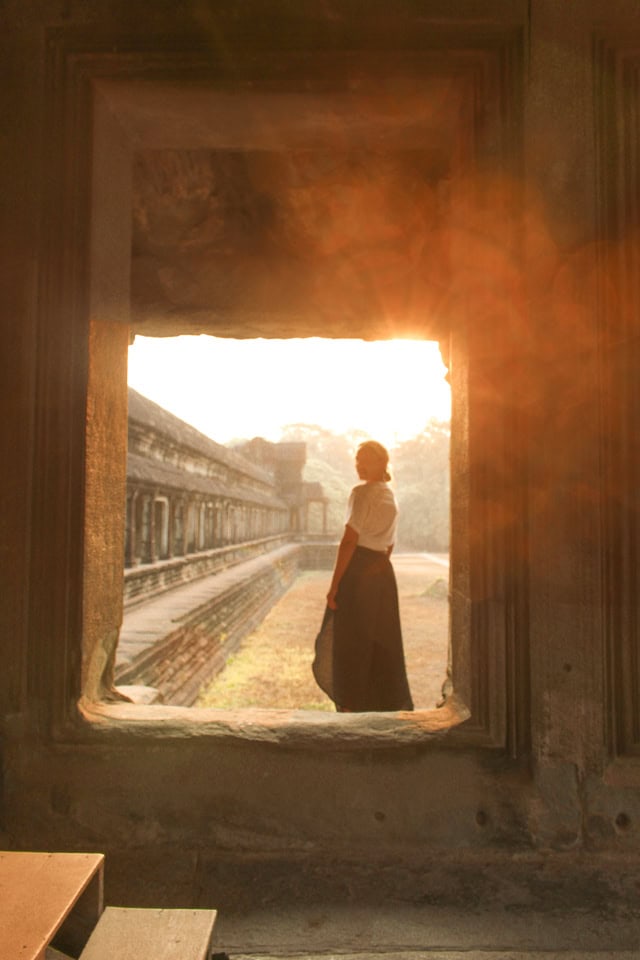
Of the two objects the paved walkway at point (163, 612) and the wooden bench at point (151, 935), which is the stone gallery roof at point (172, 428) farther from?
the wooden bench at point (151, 935)

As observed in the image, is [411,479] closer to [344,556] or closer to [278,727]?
[344,556]

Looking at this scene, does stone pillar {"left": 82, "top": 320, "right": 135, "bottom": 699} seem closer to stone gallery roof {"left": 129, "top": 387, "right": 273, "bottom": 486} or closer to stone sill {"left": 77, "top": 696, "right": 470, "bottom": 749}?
stone sill {"left": 77, "top": 696, "right": 470, "bottom": 749}

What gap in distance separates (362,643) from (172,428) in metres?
4.69

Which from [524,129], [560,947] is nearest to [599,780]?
[560,947]

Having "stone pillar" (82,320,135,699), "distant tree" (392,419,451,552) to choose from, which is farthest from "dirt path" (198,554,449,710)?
"distant tree" (392,419,451,552)

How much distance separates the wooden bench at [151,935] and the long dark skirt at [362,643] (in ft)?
6.35

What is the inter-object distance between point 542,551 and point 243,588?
808cm

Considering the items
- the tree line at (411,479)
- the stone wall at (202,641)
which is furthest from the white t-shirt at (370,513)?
the tree line at (411,479)

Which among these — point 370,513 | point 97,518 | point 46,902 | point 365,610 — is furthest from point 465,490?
point 365,610

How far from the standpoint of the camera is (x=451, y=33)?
1.62 m

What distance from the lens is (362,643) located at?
10.1 feet

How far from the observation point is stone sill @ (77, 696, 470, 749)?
5.09 ft

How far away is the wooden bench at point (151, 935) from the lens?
1.04 metres

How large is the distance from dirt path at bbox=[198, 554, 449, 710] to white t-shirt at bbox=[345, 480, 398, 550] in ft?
6.14
